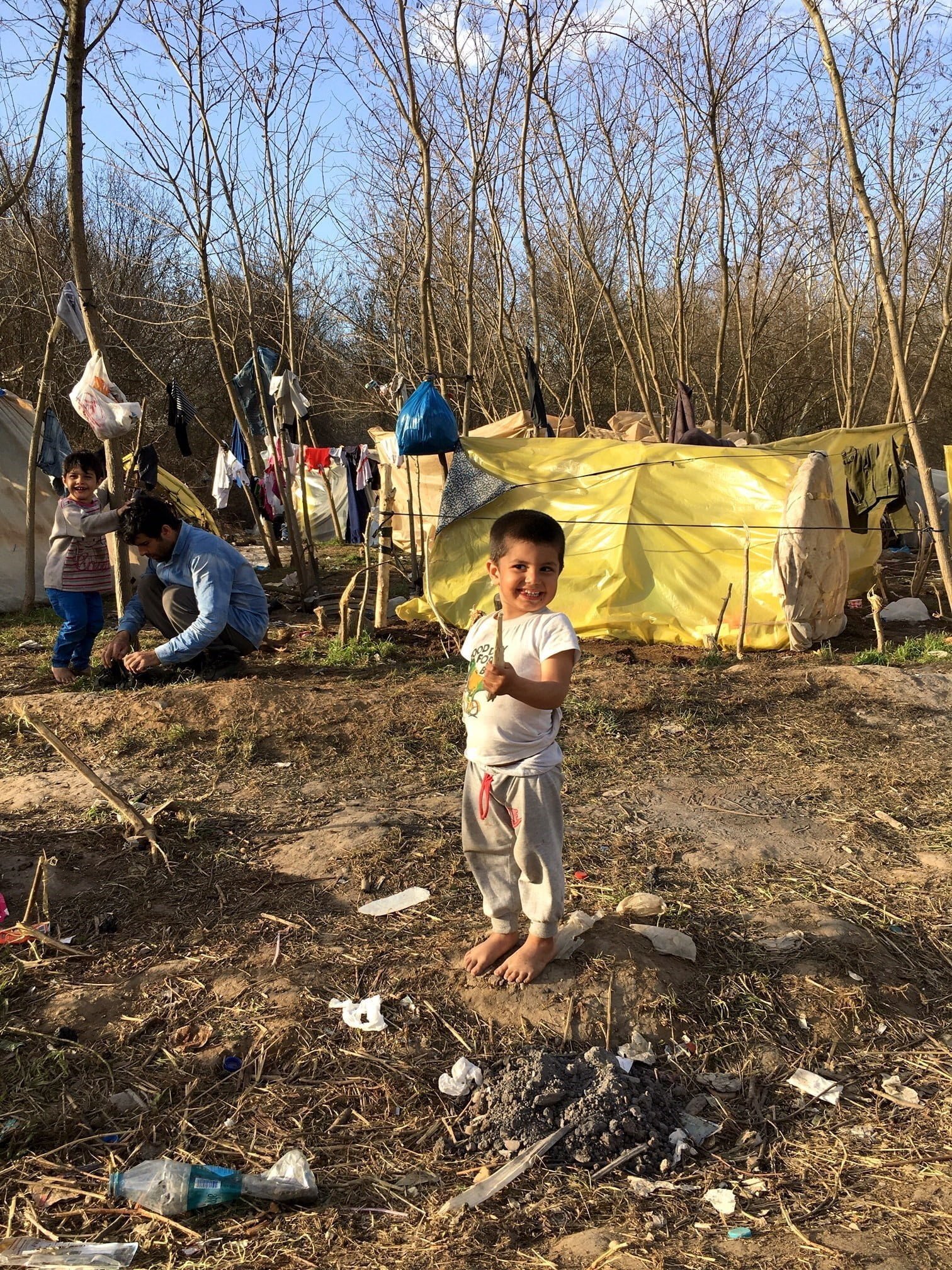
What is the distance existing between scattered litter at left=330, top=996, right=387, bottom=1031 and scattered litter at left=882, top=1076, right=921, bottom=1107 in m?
1.28

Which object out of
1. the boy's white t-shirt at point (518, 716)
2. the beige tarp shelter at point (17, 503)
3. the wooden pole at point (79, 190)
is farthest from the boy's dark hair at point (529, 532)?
the beige tarp shelter at point (17, 503)

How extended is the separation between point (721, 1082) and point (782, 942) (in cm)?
64

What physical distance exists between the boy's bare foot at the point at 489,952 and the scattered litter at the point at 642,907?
0.49 m

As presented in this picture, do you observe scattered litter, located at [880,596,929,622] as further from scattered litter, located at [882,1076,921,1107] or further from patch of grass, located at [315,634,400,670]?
scattered litter, located at [882,1076,921,1107]

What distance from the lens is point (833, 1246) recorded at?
5.84 ft

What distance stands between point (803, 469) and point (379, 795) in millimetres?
4300

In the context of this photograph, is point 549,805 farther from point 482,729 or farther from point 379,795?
point 379,795

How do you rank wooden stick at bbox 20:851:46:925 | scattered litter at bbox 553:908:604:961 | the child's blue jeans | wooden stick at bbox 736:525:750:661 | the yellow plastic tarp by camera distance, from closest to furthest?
scattered litter at bbox 553:908:604:961 → wooden stick at bbox 20:851:46:925 → the child's blue jeans → wooden stick at bbox 736:525:750:661 → the yellow plastic tarp

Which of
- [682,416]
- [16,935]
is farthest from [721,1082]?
[682,416]

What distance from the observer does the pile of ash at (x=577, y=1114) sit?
2.06 meters

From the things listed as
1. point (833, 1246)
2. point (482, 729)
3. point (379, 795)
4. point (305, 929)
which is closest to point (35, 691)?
point (379, 795)

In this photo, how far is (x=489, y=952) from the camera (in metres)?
2.59

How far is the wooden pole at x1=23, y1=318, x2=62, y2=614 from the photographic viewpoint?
7.72 m

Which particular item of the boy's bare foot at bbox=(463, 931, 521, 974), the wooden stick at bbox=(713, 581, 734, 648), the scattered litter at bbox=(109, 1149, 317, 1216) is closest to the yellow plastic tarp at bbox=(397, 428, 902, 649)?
the wooden stick at bbox=(713, 581, 734, 648)
